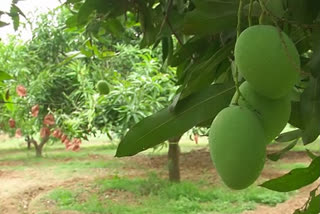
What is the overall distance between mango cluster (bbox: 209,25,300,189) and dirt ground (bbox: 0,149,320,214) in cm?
453

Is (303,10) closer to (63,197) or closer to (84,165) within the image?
(63,197)

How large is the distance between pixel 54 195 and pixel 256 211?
8.23 feet

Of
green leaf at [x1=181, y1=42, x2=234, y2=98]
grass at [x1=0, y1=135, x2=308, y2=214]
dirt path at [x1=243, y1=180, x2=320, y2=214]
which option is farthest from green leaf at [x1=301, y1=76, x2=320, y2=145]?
dirt path at [x1=243, y1=180, x2=320, y2=214]

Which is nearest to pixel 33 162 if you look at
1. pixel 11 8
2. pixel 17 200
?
pixel 17 200

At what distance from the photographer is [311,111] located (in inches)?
23.4

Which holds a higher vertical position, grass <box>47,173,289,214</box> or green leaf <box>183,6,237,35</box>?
green leaf <box>183,6,237,35</box>

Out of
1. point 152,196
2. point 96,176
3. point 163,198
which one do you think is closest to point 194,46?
point 163,198

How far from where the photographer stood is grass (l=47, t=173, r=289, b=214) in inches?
199

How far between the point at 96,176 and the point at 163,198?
78.6 inches

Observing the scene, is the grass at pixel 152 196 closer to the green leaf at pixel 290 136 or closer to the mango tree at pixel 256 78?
the green leaf at pixel 290 136

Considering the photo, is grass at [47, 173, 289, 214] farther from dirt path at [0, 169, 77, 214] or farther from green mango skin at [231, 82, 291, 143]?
green mango skin at [231, 82, 291, 143]

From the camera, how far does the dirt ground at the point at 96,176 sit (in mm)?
5281

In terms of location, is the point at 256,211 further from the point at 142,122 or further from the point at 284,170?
the point at 142,122

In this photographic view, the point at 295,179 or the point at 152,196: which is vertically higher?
the point at 295,179
